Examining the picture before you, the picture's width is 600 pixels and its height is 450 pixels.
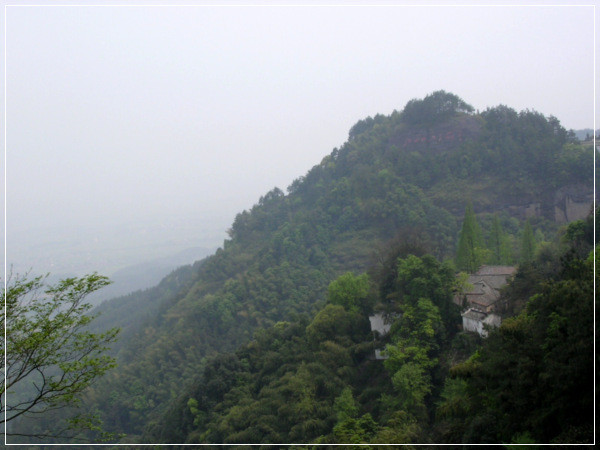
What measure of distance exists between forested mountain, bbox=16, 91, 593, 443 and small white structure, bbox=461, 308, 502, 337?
0.33 m

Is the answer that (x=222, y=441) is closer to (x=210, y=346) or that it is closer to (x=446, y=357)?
(x=446, y=357)

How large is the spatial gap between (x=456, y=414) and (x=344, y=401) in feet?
Result: 9.07

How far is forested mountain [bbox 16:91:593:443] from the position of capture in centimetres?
746

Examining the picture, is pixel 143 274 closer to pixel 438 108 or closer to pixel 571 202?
pixel 438 108

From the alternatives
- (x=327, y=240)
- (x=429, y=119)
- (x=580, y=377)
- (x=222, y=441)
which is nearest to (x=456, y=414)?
(x=580, y=377)

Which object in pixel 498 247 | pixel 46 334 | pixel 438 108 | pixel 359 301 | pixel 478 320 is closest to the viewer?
pixel 46 334

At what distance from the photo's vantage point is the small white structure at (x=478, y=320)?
25.6 feet

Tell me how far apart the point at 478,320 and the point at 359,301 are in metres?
3.69

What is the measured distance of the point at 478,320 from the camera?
8.05m

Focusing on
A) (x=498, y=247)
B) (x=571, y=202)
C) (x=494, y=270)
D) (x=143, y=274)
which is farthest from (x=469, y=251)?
(x=143, y=274)

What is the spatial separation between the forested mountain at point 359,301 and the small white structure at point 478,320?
33 cm

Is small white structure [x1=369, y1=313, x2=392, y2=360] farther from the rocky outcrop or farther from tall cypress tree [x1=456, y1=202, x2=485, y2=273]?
the rocky outcrop

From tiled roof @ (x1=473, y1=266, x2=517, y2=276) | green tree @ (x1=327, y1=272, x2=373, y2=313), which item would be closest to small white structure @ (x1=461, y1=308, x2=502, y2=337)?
green tree @ (x1=327, y1=272, x2=373, y2=313)

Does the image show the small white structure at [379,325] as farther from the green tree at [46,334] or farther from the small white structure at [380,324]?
the green tree at [46,334]
